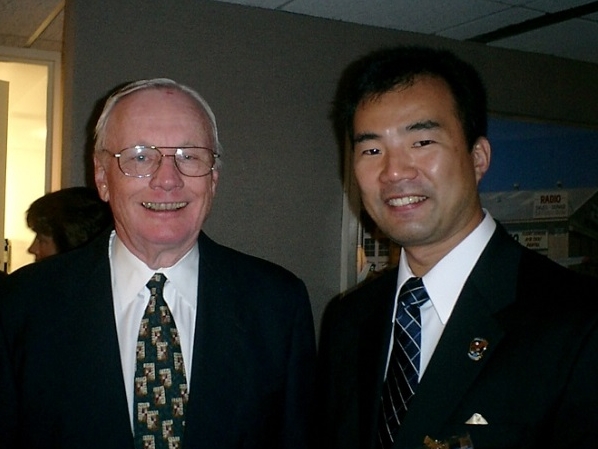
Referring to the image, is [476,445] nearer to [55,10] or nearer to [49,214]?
[49,214]

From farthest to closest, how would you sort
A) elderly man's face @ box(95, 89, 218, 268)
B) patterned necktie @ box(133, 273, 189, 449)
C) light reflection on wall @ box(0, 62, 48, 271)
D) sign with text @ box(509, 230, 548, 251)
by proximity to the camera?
light reflection on wall @ box(0, 62, 48, 271) < sign with text @ box(509, 230, 548, 251) < elderly man's face @ box(95, 89, 218, 268) < patterned necktie @ box(133, 273, 189, 449)

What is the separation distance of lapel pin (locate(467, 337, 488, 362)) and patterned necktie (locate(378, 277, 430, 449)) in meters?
0.14

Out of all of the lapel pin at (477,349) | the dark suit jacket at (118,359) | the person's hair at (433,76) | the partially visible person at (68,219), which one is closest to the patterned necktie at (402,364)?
the lapel pin at (477,349)

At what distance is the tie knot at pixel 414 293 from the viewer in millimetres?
1569

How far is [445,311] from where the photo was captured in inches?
60.1

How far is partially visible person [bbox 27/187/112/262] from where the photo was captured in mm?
2654

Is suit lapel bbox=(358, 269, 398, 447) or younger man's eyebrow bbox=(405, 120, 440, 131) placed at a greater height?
younger man's eyebrow bbox=(405, 120, 440, 131)

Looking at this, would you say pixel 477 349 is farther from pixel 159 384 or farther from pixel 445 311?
pixel 159 384

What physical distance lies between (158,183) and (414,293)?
0.65m

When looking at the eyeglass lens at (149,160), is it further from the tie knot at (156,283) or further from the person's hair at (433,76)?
the person's hair at (433,76)

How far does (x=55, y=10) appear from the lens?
131 inches

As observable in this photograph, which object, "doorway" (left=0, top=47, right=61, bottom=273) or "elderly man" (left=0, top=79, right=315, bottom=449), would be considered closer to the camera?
"elderly man" (left=0, top=79, right=315, bottom=449)

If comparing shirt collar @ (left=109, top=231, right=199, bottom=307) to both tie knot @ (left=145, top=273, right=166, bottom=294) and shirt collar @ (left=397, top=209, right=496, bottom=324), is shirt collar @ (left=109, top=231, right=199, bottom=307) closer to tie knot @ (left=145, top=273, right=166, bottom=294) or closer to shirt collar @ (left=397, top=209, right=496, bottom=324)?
tie knot @ (left=145, top=273, right=166, bottom=294)

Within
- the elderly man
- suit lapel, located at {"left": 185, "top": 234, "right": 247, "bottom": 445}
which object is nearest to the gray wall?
the elderly man
